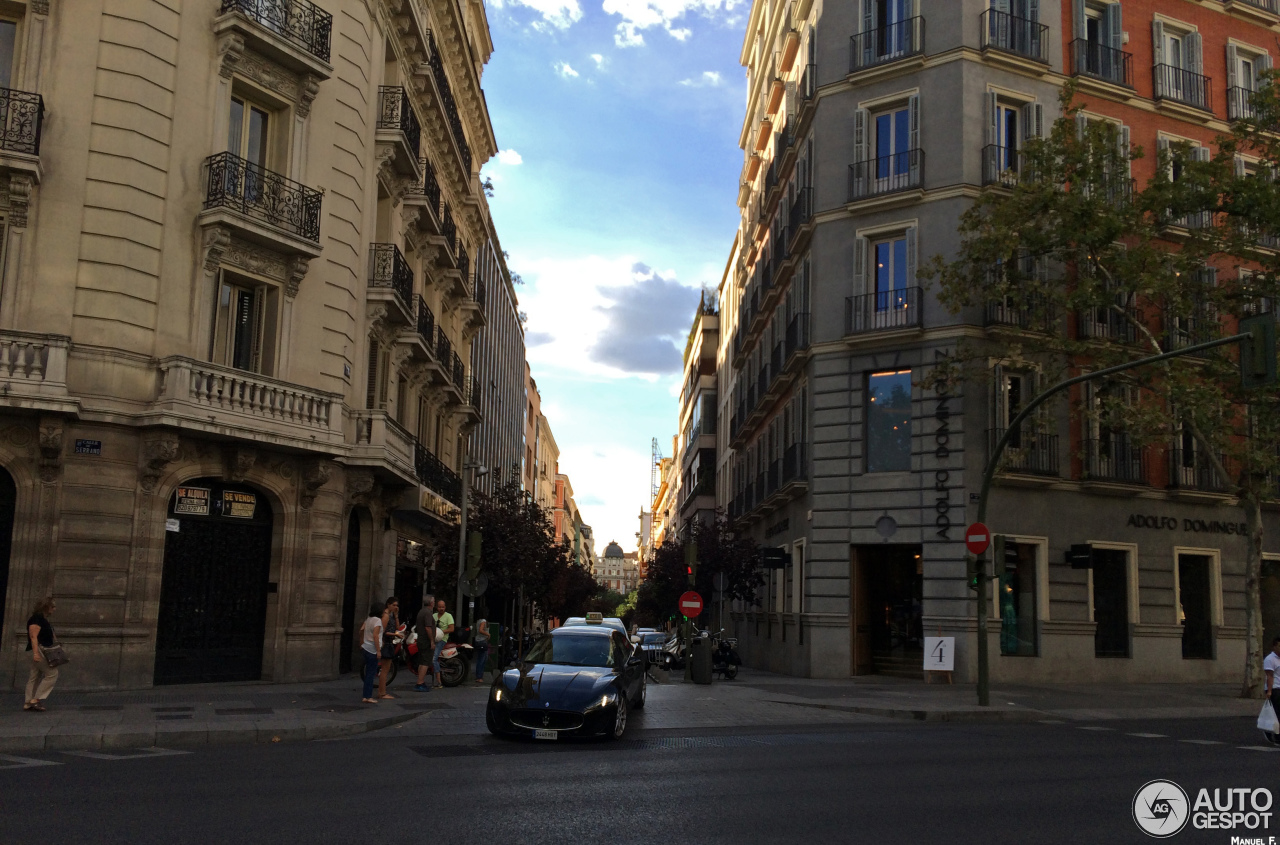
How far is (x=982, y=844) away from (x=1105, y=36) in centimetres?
2909

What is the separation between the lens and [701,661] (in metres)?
26.1

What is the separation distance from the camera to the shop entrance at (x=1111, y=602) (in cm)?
2841

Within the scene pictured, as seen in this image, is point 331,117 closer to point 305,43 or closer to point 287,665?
point 305,43

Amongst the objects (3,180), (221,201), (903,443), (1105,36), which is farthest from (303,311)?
(1105,36)

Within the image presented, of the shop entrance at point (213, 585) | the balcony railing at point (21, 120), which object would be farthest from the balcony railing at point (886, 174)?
the balcony railing at point (21, 120)

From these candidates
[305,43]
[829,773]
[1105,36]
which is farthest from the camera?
[1105,36]

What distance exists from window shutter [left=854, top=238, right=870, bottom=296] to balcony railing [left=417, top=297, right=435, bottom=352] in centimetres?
1224

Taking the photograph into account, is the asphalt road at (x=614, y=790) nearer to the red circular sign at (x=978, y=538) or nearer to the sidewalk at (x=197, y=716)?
the sidewalk at (x=197, y=716)

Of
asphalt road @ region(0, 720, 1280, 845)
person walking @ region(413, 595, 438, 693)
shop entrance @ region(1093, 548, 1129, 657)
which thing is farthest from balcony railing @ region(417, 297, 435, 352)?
shop entrance @ region(1093, 548, 1129, 657)

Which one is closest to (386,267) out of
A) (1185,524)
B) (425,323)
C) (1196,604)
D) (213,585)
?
(425,323)

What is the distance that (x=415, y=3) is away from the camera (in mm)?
29031

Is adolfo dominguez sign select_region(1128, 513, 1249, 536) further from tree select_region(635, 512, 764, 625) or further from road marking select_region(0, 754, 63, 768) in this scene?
road marking select_region(0, 754, 63, 768)

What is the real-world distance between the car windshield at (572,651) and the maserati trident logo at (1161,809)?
24.1ft

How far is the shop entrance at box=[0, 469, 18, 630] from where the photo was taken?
59.2 ft
